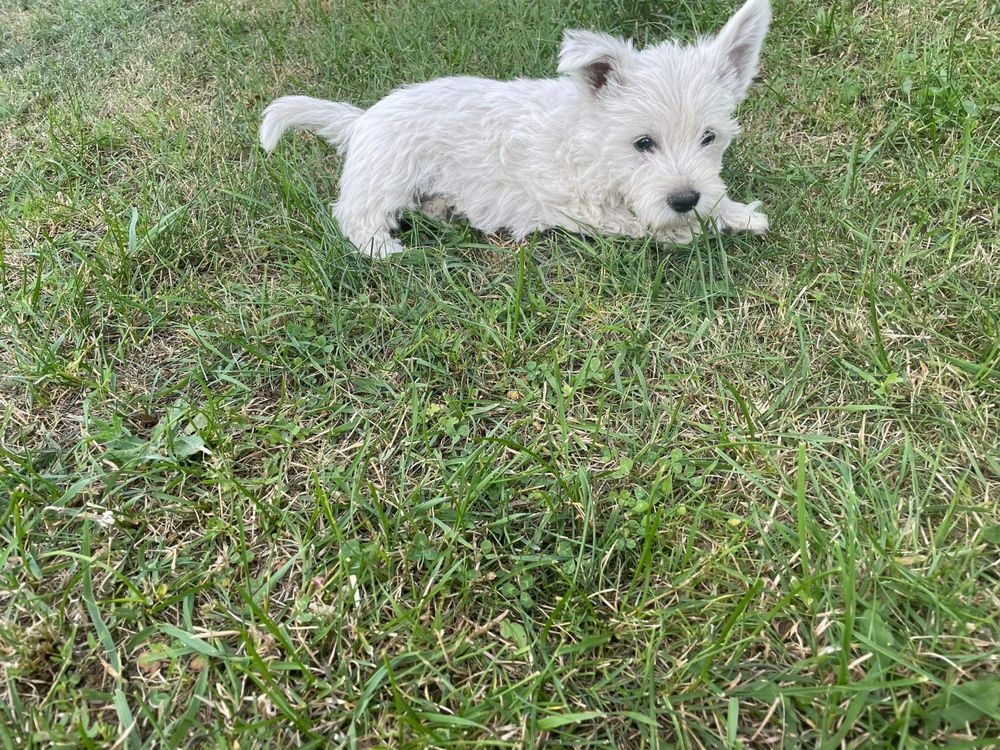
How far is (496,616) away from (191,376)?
4.93 ft

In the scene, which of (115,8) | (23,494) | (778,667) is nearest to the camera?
(778,667)

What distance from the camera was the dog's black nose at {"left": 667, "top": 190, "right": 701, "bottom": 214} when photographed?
2.38 metres

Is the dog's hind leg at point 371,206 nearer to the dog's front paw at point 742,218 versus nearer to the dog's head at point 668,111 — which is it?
the dog's head at point 668,111

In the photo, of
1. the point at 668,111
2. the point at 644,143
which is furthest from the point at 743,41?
the point at 644,143

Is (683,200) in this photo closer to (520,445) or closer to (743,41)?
(743,41)

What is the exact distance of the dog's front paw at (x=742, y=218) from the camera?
258 centimetres

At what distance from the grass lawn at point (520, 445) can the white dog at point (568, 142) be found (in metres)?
0.16

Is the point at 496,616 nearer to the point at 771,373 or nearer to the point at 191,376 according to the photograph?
the point at 771,373

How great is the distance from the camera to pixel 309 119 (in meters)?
2.89

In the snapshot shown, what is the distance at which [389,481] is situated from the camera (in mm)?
2057

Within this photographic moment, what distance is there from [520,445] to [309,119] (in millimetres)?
1962

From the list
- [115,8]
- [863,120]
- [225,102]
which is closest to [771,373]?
Answer: [863,120]

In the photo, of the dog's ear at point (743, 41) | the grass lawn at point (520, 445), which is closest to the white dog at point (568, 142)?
the dog's ear at point (743, 41)

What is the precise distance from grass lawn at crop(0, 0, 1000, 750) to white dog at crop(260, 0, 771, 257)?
16 cm
